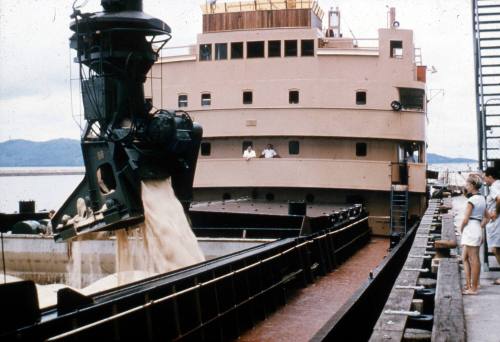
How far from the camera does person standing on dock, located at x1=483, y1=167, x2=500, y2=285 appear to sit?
933cm

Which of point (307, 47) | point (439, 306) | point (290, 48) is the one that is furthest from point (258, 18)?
point (439, 306)

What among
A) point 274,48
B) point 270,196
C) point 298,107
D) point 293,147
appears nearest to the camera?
point 298,107

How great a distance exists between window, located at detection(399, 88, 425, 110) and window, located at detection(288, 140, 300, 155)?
12.4 ft

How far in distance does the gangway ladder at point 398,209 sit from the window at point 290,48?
5.54 metres

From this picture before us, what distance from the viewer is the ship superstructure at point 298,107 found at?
21.2 metres

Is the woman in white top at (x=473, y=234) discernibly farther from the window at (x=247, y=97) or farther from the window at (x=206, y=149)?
the window at (x=206, y=149)

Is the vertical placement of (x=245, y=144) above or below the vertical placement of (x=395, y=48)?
below

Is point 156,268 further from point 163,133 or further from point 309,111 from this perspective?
point 309,111

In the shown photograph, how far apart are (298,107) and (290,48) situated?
Result: 85.3 inches

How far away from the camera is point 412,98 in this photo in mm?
24094

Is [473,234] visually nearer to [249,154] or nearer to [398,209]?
[398,209]

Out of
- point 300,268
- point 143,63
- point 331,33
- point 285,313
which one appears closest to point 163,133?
point 143,63

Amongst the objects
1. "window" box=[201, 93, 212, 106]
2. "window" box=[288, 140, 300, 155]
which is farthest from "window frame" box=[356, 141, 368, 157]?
"window" box=[201, 93, 212, 106]

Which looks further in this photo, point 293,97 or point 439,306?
point 293,97
